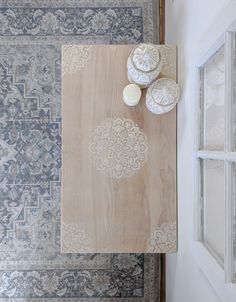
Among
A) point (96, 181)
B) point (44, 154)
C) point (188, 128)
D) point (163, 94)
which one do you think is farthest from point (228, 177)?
point (44, 154)

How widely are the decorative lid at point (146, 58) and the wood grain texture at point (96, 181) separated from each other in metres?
0.16

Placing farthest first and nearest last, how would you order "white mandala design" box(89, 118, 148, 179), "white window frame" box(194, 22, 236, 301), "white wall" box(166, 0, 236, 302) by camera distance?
1. "white mandala design" box(89, 118, 148, 179)
2. "white wall" box(166, 0, 236, 302)
3. "white window frame" box(194, 22, 236, 301)

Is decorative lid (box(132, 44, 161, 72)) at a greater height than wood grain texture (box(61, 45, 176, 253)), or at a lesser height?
greater

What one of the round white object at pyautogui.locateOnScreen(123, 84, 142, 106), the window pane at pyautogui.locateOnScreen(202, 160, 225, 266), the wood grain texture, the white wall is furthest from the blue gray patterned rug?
the window pane at pyautogui.locateOnScreen(202, 160, 225, 266)

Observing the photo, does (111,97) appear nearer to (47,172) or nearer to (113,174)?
(113,174)

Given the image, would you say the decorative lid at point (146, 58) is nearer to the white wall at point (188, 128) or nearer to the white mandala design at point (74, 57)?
the white wall at point (188, 128)

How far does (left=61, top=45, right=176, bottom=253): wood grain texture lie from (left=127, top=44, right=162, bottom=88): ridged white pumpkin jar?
129 millimetres

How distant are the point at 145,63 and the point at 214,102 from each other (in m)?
0.35

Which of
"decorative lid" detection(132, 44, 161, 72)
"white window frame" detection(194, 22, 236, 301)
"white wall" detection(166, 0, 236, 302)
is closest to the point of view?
"white window frame" detection(194, 22, 236, 301)

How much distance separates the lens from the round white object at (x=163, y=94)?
123cm

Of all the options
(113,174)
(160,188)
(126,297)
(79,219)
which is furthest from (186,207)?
(126,297)

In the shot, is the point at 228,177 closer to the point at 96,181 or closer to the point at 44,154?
the point at 96,181

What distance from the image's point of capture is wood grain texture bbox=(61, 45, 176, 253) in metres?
1.32

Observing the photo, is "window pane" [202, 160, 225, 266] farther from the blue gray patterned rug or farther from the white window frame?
the blue gray patterned rug
